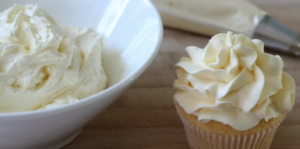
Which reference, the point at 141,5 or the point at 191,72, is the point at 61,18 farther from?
the point at 191,72

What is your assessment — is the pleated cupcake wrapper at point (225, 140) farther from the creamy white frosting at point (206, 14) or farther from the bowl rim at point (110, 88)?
the creamy white frosting at point (206, 14)

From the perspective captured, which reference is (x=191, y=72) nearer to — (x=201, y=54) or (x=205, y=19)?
(x=201, y=54)

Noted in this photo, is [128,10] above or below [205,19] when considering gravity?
above

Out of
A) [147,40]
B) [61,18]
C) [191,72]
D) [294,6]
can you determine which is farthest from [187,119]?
[294,6]

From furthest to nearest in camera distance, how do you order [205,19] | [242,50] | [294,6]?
[294,6] < [205,19] < [242,50]

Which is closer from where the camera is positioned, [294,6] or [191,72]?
[191,72]

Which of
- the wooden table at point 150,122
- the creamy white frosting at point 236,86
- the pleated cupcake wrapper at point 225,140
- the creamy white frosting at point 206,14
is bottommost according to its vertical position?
the wooden table at point 150,122

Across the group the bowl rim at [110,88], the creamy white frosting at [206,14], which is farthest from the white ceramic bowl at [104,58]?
the creamy white frosting at [206,14]

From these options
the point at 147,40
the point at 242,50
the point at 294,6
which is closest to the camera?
the point at 242,50

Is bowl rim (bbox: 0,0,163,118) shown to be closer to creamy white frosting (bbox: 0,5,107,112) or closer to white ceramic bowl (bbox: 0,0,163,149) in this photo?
white ceramic bowl (bbox: 0,0,163,149)
